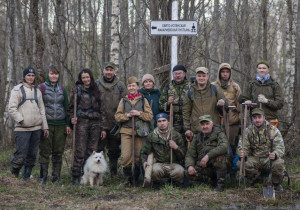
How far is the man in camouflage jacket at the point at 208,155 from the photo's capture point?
22.2 feet

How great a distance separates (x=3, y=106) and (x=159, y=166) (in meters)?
9.17

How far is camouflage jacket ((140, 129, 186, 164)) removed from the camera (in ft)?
23.5

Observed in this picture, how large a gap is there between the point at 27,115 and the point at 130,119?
191cm

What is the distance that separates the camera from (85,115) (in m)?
7.54

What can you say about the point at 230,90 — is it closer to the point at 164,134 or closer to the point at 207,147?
the point at 207,147

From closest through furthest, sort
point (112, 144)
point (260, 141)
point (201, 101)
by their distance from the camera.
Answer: point (260, 141) < point (201, 101) < point (112, 144)

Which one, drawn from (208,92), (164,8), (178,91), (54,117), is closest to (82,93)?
(54,117)

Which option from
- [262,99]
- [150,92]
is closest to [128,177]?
[150,92]

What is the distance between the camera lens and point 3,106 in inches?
564

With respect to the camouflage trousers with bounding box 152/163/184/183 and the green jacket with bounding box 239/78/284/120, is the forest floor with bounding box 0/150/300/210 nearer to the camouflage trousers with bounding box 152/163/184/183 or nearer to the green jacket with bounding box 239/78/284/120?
the camouflage trousers with bounding box 152/163/184/183

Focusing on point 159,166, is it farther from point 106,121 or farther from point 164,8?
point 164,8

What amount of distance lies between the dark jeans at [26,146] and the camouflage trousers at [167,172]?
91.9 inches

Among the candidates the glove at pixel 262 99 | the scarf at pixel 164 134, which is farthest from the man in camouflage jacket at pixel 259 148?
the scarf at pixel 164 134

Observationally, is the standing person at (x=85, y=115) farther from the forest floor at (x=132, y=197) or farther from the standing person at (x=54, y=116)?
the forest floor at (x=132, y=197)
